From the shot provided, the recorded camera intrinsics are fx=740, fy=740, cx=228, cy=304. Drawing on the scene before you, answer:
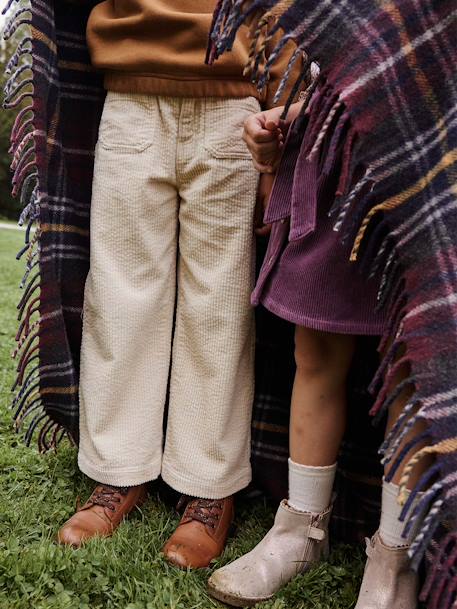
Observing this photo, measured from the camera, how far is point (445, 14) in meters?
1.12

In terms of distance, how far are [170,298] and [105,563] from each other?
2.04 feet

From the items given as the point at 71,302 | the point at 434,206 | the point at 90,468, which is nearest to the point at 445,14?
the point at 434,206

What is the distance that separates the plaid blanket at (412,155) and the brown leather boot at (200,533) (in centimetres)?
57

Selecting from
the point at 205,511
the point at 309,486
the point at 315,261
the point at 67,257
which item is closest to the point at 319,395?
the point at 309,486

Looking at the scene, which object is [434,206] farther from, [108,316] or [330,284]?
[108,316]

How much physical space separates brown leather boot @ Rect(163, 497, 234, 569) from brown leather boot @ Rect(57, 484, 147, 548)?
0.12 meters

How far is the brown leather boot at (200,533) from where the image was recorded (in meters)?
1.57

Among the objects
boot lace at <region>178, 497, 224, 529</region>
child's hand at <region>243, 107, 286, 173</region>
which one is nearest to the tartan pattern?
boot lace at <region>178, 497, 224, 529</region>

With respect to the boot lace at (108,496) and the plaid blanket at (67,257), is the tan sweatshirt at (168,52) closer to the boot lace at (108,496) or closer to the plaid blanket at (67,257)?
the plaid blanket at (67,257)

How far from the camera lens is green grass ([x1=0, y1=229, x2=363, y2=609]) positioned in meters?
1.40

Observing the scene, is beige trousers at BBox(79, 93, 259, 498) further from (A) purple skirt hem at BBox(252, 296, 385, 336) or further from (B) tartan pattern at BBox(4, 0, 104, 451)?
(A) purple skirt hem at BBox(252, 296, 385, 336)

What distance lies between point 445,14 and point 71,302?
1.11 metres

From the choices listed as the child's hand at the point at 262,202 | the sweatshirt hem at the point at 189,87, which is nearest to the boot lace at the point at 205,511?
the child's hand at the point at 262,202

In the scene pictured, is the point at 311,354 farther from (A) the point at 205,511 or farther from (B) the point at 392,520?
(A) the point at 205,511
